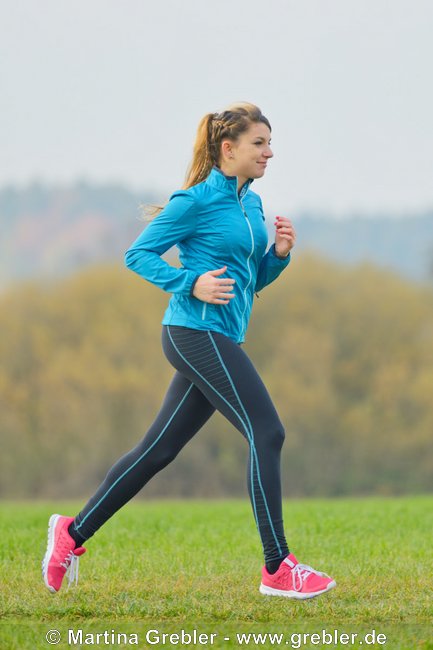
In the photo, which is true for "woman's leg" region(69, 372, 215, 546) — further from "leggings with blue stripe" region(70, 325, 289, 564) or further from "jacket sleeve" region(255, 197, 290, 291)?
"jacket sleeve" region(255, 197, 290, 291)

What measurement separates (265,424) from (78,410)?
39.3 m

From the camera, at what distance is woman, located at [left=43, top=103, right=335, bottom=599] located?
482 cm

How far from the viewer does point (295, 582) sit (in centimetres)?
471

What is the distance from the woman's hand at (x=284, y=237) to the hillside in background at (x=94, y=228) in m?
97.4

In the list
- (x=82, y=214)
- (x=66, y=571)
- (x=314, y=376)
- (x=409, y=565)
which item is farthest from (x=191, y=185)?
(x=82, y=214)

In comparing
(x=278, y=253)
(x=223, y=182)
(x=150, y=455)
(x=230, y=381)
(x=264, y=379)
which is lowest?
(x=264, y=379)

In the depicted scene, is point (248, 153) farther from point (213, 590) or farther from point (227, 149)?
point (213, 590)

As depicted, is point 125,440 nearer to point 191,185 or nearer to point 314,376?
point 314,376

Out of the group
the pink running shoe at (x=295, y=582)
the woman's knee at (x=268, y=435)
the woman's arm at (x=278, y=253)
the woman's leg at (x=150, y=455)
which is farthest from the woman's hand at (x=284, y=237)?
the pink running shoe at (x=295, y=582)

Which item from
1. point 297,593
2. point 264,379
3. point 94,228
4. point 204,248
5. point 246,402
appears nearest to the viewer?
point 297,593

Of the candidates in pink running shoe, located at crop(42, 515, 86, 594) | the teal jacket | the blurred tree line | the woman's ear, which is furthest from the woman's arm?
the blurred tree line

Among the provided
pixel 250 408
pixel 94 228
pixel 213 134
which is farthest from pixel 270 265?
pixel 94 228

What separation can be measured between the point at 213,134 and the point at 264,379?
36.5 m

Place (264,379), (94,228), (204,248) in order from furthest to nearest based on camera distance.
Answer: (94,228) < (264,379) < (204,248)
